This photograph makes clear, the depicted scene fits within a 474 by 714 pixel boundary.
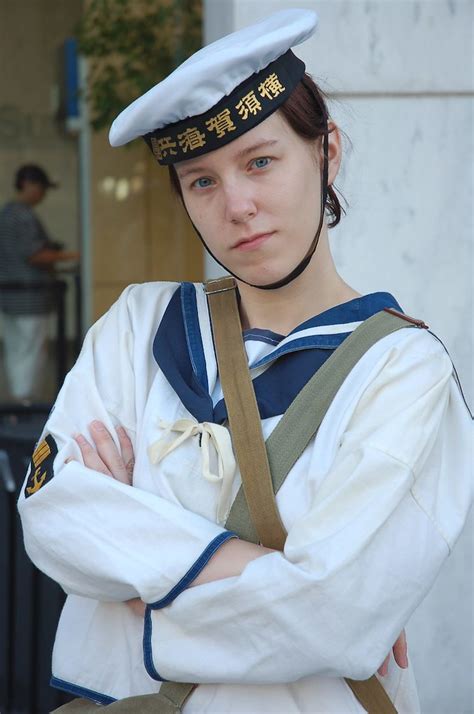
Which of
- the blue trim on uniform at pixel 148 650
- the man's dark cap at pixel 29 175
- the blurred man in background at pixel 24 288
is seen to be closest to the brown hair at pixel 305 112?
the blue trim on uniform at pixel 148 650

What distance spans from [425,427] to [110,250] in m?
7.32

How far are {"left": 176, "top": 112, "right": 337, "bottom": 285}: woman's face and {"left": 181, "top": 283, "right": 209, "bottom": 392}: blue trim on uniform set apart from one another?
18 centimetres

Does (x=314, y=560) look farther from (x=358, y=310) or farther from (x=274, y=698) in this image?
(x=358, y=310)

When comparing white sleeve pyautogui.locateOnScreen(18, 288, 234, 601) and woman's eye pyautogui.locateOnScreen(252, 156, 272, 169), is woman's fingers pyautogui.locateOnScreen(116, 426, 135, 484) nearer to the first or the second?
white sleeve pyautogui.locateOnScreen(18, 288, 234, 601)

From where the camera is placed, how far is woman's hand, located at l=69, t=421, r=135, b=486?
185cm

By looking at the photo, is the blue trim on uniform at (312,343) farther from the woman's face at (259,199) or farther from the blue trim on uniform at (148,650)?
the blue trim on uniform at (148,650)

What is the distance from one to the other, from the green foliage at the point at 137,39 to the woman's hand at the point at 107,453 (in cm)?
546

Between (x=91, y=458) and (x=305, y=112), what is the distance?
706 mm

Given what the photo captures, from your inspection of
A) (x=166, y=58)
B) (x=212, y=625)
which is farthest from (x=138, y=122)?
(x=166, y=58)

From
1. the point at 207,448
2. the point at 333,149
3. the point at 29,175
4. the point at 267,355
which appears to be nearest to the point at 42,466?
the point at 207,448

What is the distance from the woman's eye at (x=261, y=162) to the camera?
5.70 feet

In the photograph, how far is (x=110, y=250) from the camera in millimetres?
8758

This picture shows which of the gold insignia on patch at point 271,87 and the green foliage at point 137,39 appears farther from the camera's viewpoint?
the green foliage at point 137,39

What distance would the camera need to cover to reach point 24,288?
324 inches
